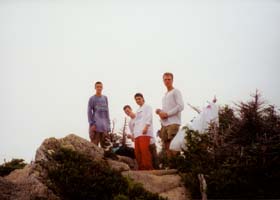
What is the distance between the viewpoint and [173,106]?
1259cm

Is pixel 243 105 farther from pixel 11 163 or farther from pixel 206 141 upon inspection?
pixel 11 163

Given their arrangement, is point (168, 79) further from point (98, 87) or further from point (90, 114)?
point (90, 114)

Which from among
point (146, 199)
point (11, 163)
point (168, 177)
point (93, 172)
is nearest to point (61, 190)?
point (93, 172)

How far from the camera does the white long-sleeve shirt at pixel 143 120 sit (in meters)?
12.6

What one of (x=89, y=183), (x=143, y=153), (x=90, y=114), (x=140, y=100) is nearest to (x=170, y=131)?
(x=143, y=153)

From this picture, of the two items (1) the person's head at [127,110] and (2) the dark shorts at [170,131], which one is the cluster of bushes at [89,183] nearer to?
(2) the dark shorts at [170,131]

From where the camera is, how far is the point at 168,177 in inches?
453

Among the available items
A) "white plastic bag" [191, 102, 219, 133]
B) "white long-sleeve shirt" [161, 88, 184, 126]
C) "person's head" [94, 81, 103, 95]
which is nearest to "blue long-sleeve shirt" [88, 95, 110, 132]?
"person's head" [94, 81, 103, 95]

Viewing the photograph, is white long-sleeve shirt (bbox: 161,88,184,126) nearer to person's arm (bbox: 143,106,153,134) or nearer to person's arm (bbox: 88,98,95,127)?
person's arm (bbox: 143,106,153,134)

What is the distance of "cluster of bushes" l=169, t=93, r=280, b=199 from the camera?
33.8 ft

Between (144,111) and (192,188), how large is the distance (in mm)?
2840

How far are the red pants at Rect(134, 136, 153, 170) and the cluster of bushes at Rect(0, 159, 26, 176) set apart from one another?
363cm

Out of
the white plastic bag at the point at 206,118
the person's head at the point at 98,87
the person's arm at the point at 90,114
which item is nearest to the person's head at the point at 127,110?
the person's head at the point at 98,87

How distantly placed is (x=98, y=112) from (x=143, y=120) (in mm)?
1616
